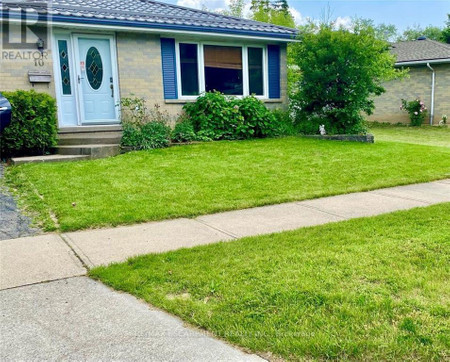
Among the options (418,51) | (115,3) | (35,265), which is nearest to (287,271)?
(35,265)

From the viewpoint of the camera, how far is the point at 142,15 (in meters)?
11.3

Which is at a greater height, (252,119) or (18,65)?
(18,65)

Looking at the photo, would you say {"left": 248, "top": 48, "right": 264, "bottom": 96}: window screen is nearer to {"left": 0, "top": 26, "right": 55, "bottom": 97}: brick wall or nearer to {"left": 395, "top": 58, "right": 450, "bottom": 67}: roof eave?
{"left": 0, "top": 26, "right": 55, "bottom": 97}: brick wall

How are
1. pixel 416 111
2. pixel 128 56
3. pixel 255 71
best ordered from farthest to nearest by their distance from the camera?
pixel 416 111 < pixel 255 71 < pixel 128 56

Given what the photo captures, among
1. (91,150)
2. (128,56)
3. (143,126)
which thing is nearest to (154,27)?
(128,56)

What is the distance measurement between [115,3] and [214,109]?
461cm

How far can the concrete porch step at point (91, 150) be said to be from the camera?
902cm

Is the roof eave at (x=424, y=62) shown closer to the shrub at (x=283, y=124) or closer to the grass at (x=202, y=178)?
the shrub at (x=283, y=124)

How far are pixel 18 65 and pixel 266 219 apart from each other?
301 inches

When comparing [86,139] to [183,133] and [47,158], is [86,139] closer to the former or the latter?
[47,158]

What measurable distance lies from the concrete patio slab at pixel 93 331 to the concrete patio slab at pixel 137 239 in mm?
694

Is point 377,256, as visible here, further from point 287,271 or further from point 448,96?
point 448,96

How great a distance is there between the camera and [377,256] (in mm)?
3605

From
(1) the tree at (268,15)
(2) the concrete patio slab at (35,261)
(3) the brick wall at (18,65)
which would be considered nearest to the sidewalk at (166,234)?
(2) the concrete patio slab at (35,261)
